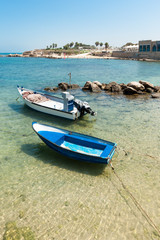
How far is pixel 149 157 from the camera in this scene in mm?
10797

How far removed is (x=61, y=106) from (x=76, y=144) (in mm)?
7553

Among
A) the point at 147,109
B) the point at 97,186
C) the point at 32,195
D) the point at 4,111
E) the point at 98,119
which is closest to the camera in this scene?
the point at 32,195

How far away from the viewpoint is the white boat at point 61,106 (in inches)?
608

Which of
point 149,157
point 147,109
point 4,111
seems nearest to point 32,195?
point 149,157

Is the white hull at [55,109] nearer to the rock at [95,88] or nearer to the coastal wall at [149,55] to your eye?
the rock at [95,88]

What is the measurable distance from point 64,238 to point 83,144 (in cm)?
536

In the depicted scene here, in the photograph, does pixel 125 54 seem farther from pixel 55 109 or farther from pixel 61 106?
pixel 55 109

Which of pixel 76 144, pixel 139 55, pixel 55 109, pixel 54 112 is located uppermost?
pixel 139 55

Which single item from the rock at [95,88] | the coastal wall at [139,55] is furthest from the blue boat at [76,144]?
the coastal wall at [139,55]

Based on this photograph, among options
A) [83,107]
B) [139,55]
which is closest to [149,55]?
[139,55]

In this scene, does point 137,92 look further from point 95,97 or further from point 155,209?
point 155,209

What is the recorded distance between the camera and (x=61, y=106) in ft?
58.1

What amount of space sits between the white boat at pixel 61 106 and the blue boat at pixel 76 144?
412cm

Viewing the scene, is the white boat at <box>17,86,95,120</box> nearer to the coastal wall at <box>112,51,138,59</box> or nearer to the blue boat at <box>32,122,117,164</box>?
the blue boat at <box>32,122,117,164</box>
